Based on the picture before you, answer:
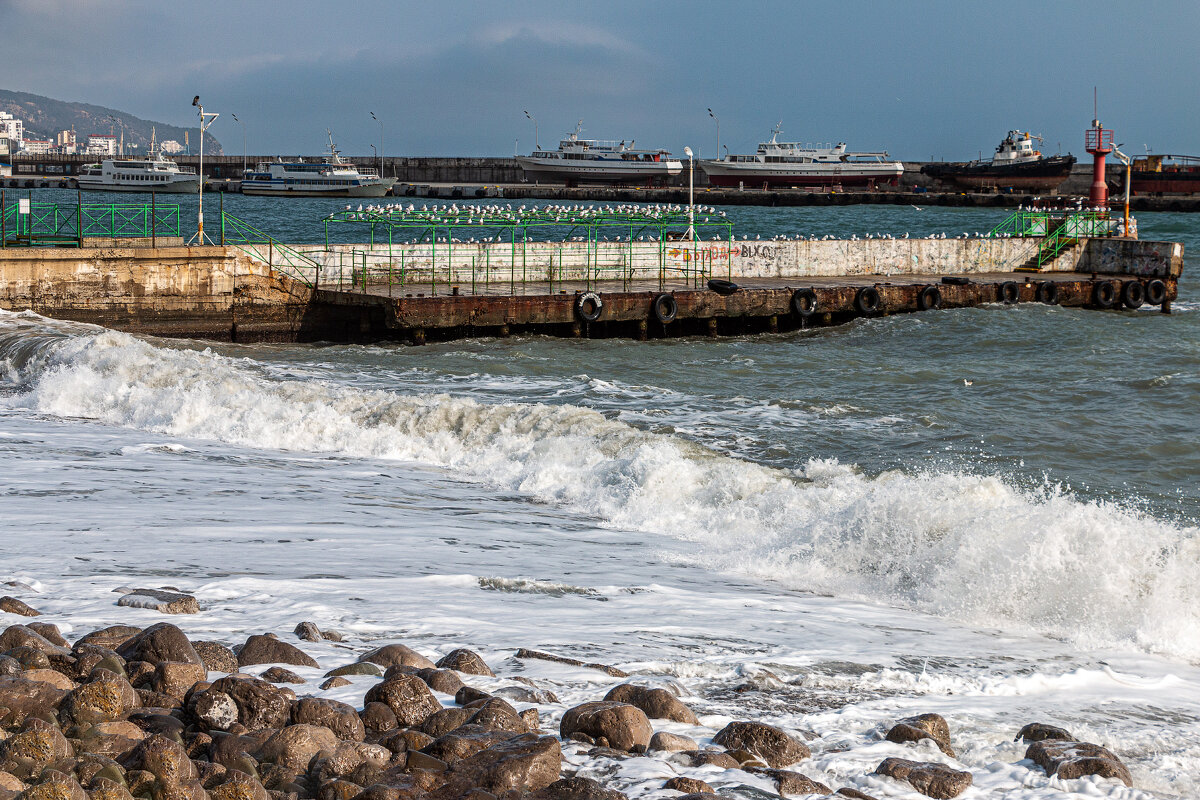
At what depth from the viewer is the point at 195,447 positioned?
14.2 metres

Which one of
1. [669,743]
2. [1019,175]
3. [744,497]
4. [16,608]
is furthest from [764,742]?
[1019,175]

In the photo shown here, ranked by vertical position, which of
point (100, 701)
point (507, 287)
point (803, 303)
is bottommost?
point (100, 701)

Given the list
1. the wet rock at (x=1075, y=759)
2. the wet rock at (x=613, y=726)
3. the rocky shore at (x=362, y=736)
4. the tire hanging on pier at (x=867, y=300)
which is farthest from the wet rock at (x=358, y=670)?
the tire hanging on pier at (x=867, y=300)

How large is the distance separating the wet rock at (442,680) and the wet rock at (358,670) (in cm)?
23

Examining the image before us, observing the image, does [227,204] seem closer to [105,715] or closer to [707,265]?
[707,265]

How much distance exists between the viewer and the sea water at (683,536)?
257 inches

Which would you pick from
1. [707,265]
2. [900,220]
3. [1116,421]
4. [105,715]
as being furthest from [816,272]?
[900,220]

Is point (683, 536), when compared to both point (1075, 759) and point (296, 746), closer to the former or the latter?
point (1075, 759)

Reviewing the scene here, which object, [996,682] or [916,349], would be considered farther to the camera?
[916,349]

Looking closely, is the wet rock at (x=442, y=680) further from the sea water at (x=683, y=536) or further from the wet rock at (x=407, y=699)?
the sea water at (x=683, y=536)

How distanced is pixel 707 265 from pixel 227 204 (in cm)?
7118

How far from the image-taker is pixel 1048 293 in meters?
34.5

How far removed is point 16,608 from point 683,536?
5740mm

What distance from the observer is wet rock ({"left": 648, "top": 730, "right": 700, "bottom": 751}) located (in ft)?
17.4
